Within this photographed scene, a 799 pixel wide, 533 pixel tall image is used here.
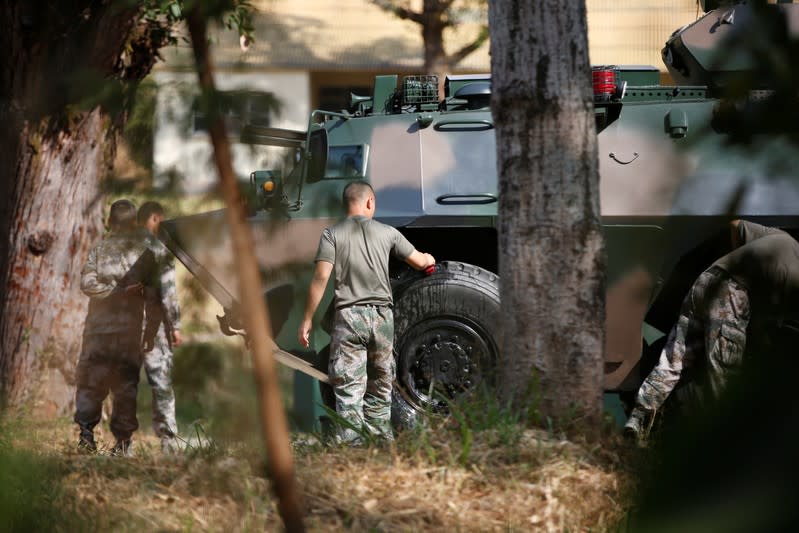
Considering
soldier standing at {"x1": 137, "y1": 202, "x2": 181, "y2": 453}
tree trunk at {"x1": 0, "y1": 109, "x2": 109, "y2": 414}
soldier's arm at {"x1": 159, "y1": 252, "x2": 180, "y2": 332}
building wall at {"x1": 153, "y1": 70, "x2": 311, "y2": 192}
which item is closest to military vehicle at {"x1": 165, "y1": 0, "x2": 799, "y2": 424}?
soldier's arm at {"x1": 159, "y1": 252, "x2": 180, "y2": 332}

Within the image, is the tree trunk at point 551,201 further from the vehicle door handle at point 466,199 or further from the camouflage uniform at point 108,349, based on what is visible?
the camouflage uniform at point 108,349

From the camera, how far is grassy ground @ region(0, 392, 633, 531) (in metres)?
2.72

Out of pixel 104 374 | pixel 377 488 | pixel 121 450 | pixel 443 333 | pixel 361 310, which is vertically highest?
pixel 361 310

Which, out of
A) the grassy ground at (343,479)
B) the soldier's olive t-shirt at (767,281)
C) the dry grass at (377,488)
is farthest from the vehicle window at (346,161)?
the soldier's olive t-shirt at (767,281)

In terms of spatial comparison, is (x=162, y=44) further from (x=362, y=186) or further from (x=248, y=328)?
(x=248, y=328)

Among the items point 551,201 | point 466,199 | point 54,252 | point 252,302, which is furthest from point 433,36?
point 252,302

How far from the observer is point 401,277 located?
5770mm

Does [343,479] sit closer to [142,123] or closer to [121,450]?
[142,123]

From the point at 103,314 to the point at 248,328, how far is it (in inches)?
177

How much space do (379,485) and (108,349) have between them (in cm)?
336

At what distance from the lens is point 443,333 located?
556 cm

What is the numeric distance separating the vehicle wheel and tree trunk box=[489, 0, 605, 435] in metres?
2.01

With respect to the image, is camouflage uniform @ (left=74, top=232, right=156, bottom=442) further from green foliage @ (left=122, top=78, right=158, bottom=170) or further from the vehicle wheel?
green foliage @ (left=122, top=78, right=158, bottom=170)

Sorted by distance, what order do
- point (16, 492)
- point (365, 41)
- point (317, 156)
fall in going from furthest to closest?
point (365, 41)
point (317, 156)
point (16, 492)
